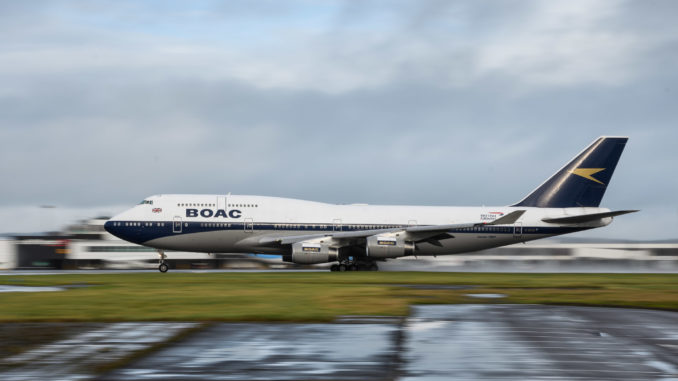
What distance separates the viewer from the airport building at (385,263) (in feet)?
175

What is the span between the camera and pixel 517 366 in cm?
1059

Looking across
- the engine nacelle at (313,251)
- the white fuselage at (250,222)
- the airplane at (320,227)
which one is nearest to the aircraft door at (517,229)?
the airplane at (320,227)

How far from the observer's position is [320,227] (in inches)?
1786

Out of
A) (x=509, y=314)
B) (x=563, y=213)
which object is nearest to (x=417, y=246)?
(x=563, y=213)

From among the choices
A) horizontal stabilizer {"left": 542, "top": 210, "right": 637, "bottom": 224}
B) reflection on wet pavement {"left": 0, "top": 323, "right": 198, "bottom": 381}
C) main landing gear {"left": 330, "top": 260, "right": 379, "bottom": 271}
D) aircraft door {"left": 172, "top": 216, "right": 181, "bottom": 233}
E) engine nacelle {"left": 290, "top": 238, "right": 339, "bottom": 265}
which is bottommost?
reflection on wet pavement {"left": 0, "top": 323, "right": 198, "bottom": 381}

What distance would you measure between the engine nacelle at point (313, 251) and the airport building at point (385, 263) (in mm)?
6430

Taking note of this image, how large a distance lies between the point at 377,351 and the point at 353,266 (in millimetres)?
33603

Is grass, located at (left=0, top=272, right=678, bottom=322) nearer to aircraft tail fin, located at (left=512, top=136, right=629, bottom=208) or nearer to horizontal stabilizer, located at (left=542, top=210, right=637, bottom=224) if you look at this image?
horizontal stabilizer, located at (left=542, top=210, right=637, bottom=224)

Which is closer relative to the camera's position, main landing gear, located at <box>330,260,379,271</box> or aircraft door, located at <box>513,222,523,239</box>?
main landing gear, located at <box>330,260,379,271</box>

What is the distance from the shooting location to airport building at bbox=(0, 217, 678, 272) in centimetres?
5325

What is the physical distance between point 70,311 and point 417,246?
30.4 meters

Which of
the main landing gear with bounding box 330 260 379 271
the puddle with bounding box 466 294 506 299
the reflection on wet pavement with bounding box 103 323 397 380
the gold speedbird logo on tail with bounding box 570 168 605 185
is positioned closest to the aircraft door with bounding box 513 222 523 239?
the gold speedbird logo on tail with bounding box 570 168 605 185

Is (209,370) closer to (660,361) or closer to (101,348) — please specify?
(101,348)

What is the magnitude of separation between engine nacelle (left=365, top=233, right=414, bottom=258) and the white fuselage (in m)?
1.84
